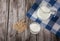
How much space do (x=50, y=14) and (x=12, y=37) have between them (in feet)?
1.16

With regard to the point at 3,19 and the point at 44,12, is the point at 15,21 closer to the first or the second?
the point at 3,19

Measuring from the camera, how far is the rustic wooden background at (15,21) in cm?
131

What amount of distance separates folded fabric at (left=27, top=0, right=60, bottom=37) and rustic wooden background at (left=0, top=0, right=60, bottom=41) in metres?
0.03

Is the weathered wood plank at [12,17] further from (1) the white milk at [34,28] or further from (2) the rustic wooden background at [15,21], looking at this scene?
(1) the white milk at [34,28]

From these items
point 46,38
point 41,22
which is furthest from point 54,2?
point 46,38

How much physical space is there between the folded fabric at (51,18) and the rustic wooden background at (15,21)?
1.2 inches

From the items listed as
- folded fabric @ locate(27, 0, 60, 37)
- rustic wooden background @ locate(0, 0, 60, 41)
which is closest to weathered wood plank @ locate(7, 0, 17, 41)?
rustic wooden background @ locate(0, 0, 60, 41)

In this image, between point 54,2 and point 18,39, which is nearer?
point 18,39

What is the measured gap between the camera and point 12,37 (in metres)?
1.30

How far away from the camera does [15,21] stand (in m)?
1.35

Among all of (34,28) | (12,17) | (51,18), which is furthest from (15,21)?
(51,18)

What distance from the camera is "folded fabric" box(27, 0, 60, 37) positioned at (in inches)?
52.0

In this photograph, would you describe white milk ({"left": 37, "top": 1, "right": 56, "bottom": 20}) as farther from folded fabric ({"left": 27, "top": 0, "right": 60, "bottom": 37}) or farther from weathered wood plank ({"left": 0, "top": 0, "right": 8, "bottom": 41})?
weathered wood plank ({"left": 0, "top": 0, "right": 8, "bottom": 41})

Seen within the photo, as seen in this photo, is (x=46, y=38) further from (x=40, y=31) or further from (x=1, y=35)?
(x=1, y=35)
